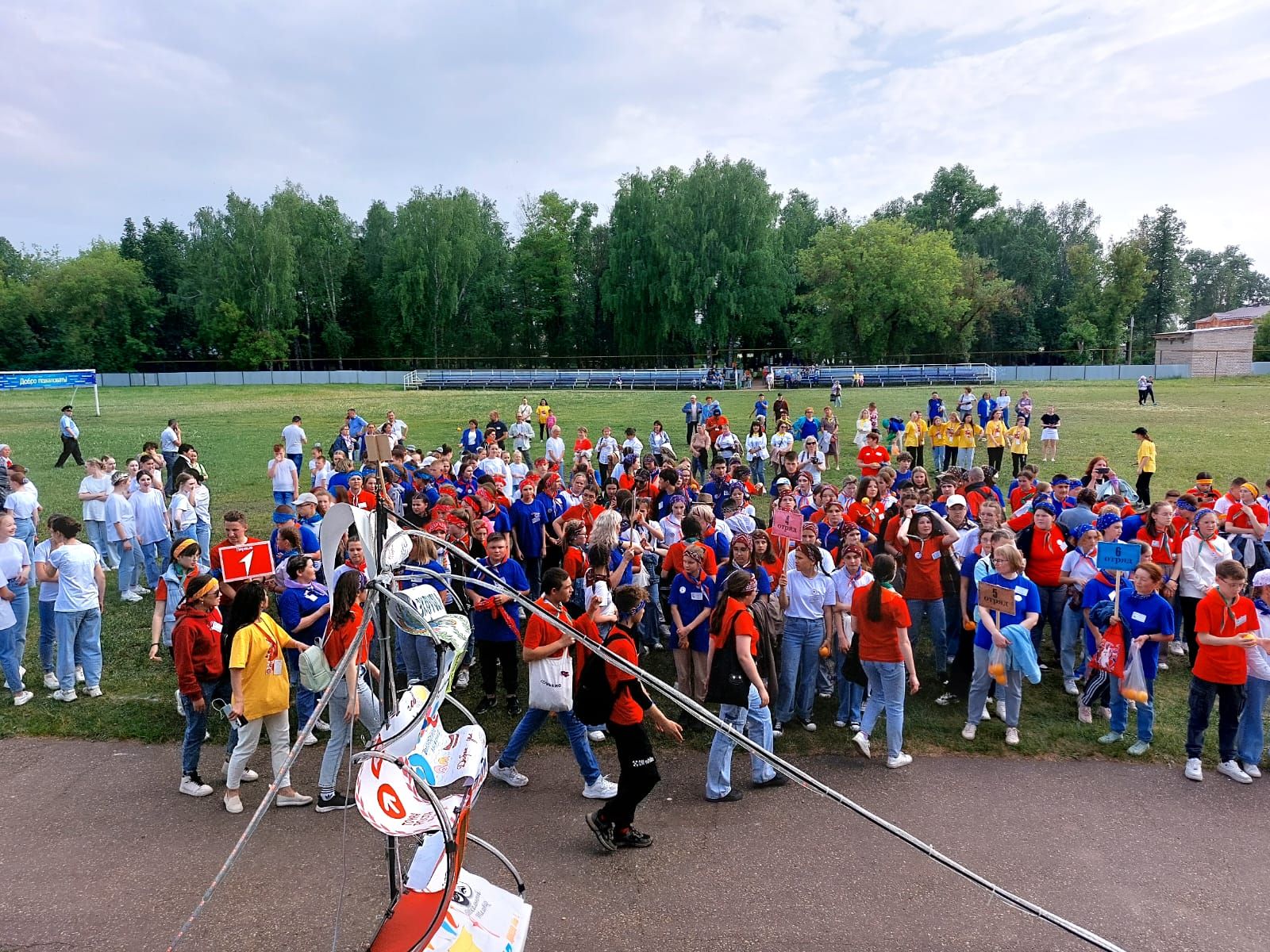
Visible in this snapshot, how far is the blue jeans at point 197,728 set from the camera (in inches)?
245

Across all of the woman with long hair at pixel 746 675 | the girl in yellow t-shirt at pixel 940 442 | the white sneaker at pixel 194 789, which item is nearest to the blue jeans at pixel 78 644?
the white sneaker at pixel 194 789

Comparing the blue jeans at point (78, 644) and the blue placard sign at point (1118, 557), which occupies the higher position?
the blue placard sign at point (1118, 557)

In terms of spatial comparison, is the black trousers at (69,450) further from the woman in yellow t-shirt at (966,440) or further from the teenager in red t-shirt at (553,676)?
the woman in yellow t-shirt at (966,440)

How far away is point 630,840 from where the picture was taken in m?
5.61

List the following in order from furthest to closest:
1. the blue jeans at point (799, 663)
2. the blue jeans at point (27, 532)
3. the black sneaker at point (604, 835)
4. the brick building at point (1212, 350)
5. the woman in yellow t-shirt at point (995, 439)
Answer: the brick building at point (1212, 350)
the woman in yellow t-shirt at point (995, 439)
the blue jeans at point (27, 532)
the blue jeans at point (799, 663)
the black sneaker at point (604, 835)

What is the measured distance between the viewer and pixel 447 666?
3182 millimetres

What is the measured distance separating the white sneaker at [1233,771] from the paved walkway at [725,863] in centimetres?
9

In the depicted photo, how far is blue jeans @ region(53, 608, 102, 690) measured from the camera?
25.5 feet

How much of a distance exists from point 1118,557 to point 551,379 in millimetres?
49658

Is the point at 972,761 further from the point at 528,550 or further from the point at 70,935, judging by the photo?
the point at 70,935

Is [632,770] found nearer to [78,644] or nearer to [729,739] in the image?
[729,739]

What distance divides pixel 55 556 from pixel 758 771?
6753 millimetres

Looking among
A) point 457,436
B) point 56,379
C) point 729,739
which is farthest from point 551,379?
point 729,739

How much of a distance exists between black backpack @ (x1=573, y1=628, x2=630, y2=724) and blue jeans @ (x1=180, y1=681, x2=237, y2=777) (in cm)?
284
